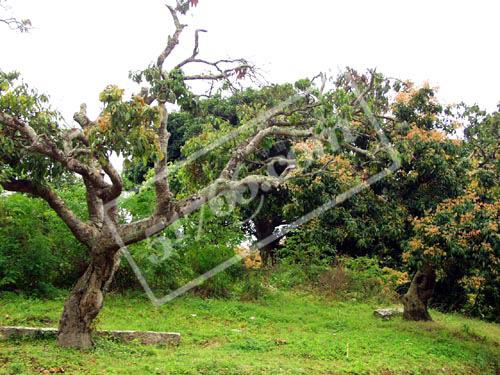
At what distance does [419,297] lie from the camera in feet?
39.0

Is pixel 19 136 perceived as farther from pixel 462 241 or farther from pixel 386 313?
pixel 386 313

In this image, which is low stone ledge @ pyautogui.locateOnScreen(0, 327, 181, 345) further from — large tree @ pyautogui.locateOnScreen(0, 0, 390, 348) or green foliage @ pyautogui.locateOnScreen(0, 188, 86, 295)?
green foliage @ pyautogui.locateOnScreen(0, 188, 86, 295)

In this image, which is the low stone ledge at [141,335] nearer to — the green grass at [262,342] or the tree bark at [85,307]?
the green grass at [262,342]

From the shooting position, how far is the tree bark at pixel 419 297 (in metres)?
11.7

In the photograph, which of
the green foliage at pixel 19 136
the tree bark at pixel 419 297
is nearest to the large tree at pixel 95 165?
the green foliage at pixel 19 136

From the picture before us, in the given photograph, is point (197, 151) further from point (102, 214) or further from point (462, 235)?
point (462, 235)

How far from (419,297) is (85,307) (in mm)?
7068

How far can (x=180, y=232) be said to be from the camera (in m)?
12.8

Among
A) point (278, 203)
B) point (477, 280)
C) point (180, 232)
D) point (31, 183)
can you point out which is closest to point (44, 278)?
point (180, 232)

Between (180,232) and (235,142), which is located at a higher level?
(235,142)

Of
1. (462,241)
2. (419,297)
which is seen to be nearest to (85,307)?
(462,241)

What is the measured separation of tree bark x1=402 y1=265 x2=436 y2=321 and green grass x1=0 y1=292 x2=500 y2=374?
0.32 meters

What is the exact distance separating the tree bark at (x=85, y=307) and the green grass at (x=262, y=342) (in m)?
0.21

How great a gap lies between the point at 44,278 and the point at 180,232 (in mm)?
3002
